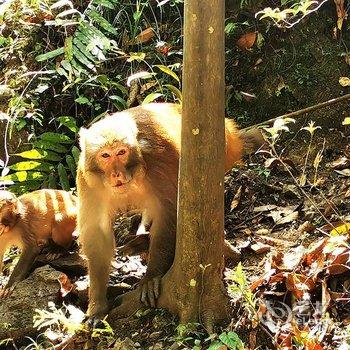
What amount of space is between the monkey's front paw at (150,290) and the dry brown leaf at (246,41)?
3.06 meters

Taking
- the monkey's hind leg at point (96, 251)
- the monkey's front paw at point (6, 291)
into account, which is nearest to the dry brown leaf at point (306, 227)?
the monkey's hind leg at point (96, 251)

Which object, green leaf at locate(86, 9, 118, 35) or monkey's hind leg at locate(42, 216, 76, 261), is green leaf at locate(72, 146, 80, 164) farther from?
green leaf at locate(86, 9, 118, 35)

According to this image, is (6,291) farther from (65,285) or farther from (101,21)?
(101,21)

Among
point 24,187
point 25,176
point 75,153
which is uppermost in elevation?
point 75,153

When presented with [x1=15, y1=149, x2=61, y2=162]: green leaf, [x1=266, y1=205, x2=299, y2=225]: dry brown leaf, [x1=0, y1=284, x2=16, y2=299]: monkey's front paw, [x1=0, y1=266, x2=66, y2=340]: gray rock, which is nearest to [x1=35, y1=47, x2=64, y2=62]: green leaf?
[x1=15, y1=149, x2=61, y2=162]: green leaf

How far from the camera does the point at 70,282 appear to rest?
16.4 feet

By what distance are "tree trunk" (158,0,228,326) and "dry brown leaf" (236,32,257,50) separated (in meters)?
3.01

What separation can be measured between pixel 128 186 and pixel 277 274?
1.12 meters

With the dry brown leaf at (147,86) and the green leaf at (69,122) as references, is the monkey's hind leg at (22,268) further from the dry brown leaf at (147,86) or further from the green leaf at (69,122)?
the dry brown leaf at (147,86)

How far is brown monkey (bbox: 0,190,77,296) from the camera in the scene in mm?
5637

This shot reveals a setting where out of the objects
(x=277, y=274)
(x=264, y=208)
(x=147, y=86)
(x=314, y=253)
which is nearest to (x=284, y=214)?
(x=264, y=208)

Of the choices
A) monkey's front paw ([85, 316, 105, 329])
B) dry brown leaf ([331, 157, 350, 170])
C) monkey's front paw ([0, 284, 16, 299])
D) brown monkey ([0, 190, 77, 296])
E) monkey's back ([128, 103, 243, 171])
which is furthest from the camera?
brown monkey ([0, 190, 77, 296])

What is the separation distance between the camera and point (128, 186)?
4.07 metres

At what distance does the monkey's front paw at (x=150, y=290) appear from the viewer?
4.11 meters
